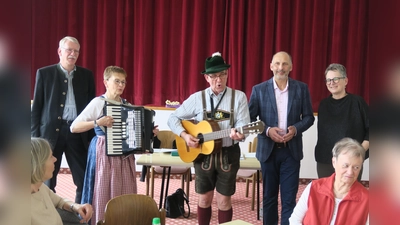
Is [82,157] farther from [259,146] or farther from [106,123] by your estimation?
[259,146]

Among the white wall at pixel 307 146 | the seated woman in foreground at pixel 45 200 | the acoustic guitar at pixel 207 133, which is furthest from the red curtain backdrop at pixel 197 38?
the seated woman in foreground at pixel 45 200

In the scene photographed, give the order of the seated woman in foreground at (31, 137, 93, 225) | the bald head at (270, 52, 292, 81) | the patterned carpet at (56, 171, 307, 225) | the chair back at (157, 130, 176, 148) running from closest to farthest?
the seated woman in foreground at (31, 137, 93, 225) → the bald head at (270, 52, 292, 81) → the patterned carpet at (56, 171, 307, 225) → the chair back at (157, 130, 176, 148)

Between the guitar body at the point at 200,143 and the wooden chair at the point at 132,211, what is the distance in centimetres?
78

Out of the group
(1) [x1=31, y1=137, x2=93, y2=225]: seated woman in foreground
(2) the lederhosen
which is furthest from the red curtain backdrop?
(1) [x1=31, y1=137, x2=93, y2=225]: seated woman in foreground

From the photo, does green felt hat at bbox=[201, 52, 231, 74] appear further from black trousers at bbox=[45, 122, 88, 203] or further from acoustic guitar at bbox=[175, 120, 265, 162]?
black trousers at bbox=[45, 122, 88, 203]

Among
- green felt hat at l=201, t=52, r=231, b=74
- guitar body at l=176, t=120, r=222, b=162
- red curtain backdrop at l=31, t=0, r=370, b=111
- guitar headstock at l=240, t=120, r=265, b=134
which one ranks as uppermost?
red curtain backdrop at l=31, t=0, r=370, b=111

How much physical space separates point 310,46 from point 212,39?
5.08 ft

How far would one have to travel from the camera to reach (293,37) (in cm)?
574

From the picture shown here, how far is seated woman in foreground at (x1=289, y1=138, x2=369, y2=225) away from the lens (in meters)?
1.79

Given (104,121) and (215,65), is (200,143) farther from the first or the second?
(104,121)

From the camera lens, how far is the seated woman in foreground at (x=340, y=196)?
179cm

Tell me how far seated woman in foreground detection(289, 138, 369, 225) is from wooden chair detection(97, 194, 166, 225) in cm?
77

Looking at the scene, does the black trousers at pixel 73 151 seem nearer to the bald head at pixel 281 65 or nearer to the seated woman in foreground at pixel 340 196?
the bald head at pixel 281 65

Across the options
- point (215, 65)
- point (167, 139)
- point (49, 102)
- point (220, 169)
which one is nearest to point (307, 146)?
point (167, 139)
